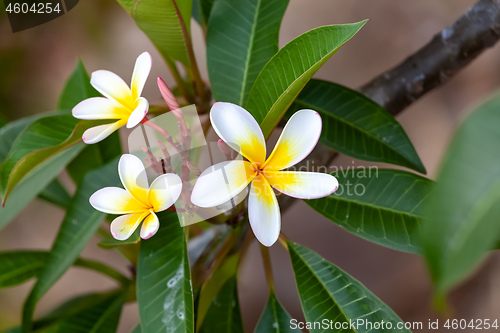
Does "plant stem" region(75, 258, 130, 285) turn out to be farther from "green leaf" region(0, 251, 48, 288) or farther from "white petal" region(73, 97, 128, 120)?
"white petal" region(73, 97, 128, 120)

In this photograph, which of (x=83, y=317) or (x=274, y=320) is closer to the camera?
(x=274, y=320)

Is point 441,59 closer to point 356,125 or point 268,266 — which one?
point 356,125

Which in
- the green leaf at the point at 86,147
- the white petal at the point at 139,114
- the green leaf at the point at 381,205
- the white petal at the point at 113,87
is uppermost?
the white petal at the point at 113,87

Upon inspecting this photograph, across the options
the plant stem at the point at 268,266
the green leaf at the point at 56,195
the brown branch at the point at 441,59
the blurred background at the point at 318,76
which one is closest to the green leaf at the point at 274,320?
the plant stem at the point at 268,266

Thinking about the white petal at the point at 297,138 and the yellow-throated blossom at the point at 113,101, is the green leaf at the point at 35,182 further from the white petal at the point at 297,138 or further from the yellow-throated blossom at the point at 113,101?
the white petal at the point at 297,138

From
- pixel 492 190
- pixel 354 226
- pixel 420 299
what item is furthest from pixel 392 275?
pixel 492 190

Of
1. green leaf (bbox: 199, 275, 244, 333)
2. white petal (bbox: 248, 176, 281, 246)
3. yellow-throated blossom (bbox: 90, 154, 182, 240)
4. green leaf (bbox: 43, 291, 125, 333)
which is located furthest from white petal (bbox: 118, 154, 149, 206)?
green leaf (bbox: 43, 291, 125, 333)

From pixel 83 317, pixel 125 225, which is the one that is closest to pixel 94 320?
pixel 83 317

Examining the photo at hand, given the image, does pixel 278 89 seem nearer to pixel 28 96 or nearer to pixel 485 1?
pixel 485 1
